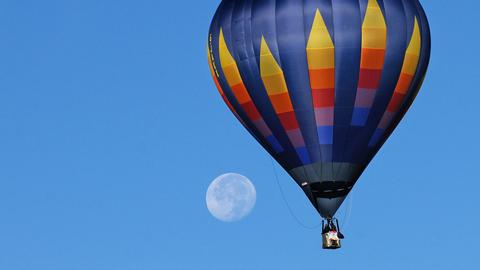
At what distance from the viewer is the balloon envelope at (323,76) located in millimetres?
83938

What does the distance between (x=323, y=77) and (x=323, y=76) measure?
0.03 m

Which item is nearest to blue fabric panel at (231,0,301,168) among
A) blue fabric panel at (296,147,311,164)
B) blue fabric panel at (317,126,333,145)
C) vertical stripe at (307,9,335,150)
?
blue fabric panel at (296,147,311,164)

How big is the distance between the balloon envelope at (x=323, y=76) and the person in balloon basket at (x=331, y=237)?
550mm

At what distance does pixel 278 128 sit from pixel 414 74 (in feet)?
16.3

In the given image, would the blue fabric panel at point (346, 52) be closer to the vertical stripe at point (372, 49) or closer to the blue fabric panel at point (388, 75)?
the vertical stripe at point (372, 49)

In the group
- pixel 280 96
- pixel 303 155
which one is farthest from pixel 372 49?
pixel 303 155

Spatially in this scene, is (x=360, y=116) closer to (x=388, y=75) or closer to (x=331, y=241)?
(x=388, y=75)

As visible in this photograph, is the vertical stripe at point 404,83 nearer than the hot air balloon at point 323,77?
No

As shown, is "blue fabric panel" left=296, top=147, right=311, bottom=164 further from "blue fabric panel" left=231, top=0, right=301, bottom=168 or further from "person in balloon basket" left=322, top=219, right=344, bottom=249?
"person in balloon basket" left=322, top=219, right=344, bottom=249

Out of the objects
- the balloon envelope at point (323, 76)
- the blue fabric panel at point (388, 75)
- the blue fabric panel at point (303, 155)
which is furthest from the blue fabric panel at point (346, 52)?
the blue fabric panel at point (303, 155)

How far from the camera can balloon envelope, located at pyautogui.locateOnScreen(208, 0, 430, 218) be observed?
83938 millimetres

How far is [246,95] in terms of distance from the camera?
8519 cm

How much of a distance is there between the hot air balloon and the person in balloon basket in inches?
15.5

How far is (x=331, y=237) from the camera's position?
84.2 meters
